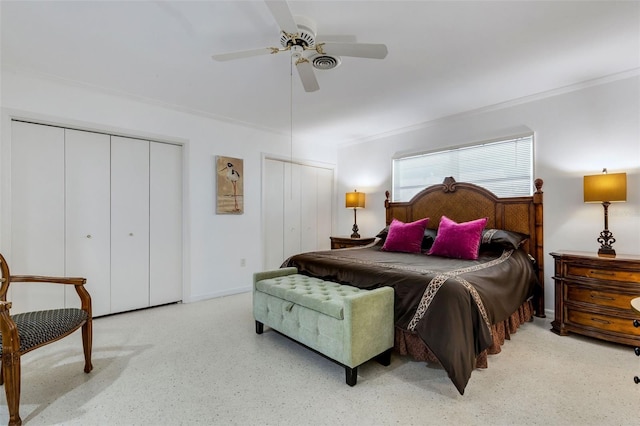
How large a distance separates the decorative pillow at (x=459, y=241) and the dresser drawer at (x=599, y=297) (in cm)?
84

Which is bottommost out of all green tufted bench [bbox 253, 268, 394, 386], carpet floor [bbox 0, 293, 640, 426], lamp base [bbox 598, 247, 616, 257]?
carpet floor [bbox 0, 293, 640, 426]

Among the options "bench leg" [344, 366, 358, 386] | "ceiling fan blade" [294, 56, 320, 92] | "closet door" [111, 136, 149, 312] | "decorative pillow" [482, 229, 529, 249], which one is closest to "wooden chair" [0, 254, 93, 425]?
"closet door" [111, 136, 149, 312]

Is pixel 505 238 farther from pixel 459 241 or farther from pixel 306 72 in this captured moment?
pixel 306 72

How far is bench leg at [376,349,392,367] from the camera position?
224cm

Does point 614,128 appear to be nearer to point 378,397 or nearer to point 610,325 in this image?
point 610,325

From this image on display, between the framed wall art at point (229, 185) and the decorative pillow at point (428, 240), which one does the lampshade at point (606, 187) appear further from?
the framed wall art at point (229, 185)

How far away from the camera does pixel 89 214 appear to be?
10.7 ft

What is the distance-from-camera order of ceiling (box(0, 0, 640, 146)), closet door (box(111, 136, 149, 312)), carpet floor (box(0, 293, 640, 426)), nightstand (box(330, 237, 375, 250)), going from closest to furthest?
carpet floor (box(0, 293, 640, 426))
ceiling (box(0, 0, 640, 146))
closet door (box(111, 136, 149, 312))
nightstand (box(330, 237, 375, 250))

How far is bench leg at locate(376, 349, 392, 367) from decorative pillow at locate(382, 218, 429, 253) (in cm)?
150

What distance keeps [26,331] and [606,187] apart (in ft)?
14.5

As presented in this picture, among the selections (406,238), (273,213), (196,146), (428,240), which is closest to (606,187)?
(428,240)

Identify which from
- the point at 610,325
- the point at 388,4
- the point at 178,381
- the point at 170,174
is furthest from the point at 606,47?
the point at 170,174

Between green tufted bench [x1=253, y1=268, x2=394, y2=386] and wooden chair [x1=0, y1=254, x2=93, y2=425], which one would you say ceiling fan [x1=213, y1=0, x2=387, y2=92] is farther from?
wooden chair [x1=0, y1=254, x2=93, y2=425]

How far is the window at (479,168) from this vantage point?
3.52m
